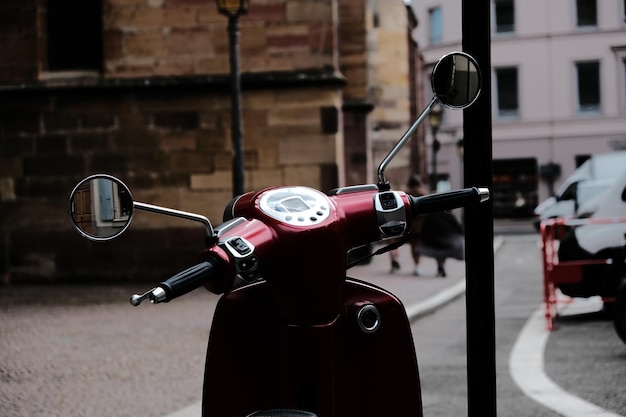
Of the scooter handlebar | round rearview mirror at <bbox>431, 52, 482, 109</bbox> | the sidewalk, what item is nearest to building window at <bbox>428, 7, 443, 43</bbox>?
the sidewalk

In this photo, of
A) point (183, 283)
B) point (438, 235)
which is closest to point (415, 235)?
point (438, 235)

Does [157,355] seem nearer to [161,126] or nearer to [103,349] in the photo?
[103,349]

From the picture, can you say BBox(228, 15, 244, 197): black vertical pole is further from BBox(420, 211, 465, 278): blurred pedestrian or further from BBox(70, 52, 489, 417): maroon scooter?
BBox(70, 52, 489, 417): maroon scooter

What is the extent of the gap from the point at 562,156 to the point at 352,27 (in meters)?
23.8

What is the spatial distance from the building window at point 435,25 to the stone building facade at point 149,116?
110ft

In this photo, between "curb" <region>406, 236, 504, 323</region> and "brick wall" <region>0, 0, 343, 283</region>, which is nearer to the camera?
"curb" <region>406, 236, 504, 323</region>

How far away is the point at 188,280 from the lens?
7.45ft

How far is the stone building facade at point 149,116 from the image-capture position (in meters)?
14.5

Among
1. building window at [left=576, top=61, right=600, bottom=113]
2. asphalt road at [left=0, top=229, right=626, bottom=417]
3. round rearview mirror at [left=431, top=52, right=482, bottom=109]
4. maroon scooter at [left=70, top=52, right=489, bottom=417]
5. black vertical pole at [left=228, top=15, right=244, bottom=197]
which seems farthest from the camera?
building window at [left=576, top=61, right=600, bottom=113]

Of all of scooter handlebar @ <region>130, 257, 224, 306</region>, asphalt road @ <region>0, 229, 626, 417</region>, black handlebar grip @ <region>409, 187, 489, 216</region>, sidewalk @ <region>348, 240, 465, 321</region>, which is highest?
black handlebar grip @ <region>409, 187, 489, 216</region>

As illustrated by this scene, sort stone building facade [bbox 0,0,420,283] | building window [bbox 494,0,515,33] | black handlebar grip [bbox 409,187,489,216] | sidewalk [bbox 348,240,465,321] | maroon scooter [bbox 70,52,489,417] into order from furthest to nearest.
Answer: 1. building window [bbox 494,0,515,33]
2. stone building facade [bbox 0,0,420,283]
3. sidewalk [bbox 348,240,465,321]
4. black handlebar grip [bbox 409,187,489,216]
5. maroon scooter [bbox 70,52,489,417]

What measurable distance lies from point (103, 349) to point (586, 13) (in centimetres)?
3555

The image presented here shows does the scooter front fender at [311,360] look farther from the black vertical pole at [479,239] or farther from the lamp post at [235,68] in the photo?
the lamp post at [235,68]

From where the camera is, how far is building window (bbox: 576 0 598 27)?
40.3 meters
